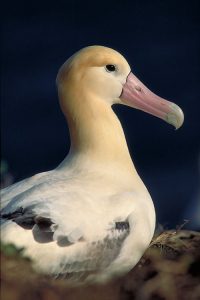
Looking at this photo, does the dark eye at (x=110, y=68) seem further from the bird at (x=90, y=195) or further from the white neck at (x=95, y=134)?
the white neck at (x=95, y=134)

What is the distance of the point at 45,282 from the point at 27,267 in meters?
0.14

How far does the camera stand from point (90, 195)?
5371 mm

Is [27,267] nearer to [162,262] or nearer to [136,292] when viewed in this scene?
[136,292]

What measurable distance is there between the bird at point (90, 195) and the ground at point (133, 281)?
143 mm

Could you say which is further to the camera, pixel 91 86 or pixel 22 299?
pixel 91 86

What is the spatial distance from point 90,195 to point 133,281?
2.10ft

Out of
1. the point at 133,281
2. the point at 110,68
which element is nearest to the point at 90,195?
the point at 133,281

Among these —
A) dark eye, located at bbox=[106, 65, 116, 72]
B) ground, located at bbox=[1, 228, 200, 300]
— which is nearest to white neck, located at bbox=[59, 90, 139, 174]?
dark eye, located at bbox=[106, 65, 116, 72]

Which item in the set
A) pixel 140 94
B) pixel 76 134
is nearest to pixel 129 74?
pixel 140 94

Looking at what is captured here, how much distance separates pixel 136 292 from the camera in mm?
4711

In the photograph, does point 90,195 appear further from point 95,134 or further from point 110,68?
point 110,68

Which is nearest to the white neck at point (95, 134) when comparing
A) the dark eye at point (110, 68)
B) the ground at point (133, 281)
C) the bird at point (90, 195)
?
the bird at point (90, 195)

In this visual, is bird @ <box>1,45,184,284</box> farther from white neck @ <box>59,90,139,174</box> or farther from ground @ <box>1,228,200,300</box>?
ground @ <box>1,228,200,300</box>

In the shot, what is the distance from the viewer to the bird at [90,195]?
5062 mm
